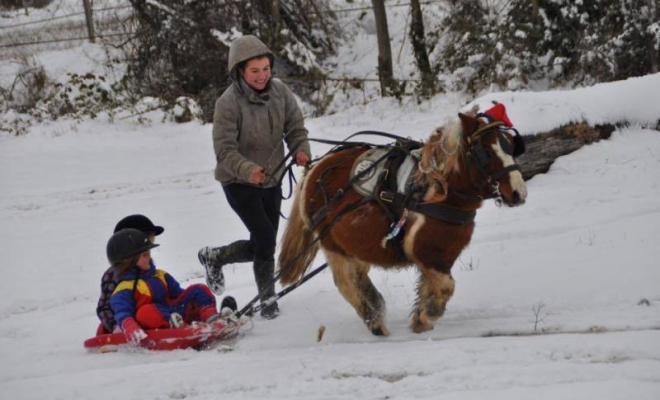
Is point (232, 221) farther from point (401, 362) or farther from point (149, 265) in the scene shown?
point (401, 362)

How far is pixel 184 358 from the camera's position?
168 inches

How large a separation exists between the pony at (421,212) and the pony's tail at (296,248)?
0.4 inches

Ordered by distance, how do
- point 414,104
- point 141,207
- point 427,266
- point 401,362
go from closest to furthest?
point 401,362 → point 427,266 → point 141,207 → point 414,104

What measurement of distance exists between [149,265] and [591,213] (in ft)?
13.2

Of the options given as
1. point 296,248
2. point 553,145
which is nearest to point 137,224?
point 296,248

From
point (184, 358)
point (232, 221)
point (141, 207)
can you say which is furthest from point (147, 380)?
point (141, 207)

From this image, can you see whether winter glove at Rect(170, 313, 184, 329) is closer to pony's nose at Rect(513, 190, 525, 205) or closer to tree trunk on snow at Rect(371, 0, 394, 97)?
pony's nose at Rect(513, 190, 525, 205)

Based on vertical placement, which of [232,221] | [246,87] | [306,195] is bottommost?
[232,221]

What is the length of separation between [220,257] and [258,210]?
593mm

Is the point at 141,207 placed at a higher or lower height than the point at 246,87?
lower

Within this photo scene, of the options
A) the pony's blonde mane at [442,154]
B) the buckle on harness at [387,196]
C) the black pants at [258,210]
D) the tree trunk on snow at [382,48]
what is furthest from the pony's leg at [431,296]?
the tree trunk on snow at [382,48]

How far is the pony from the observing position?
3639 millimetres

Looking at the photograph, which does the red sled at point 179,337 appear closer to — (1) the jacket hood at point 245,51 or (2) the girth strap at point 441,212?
(2) the girth strap at point 441,212

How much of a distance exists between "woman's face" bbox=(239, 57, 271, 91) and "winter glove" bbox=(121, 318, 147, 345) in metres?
1.86
